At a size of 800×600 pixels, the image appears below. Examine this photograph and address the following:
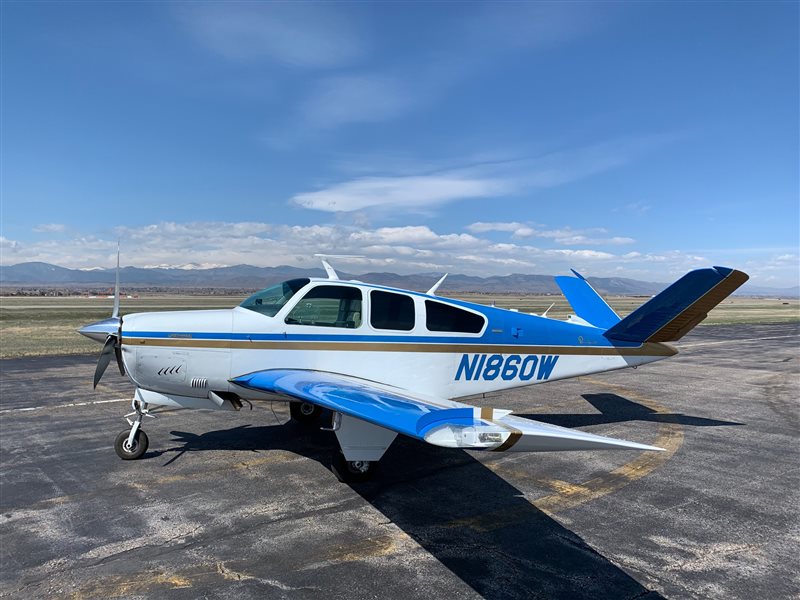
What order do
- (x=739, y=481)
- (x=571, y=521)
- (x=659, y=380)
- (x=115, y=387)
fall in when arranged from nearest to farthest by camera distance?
(x=571, y=521) < (x=739, y=481) < (x=115, y=387) < (x=659, y=380)

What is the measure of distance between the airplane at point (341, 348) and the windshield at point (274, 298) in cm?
2

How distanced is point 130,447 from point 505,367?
19.4ft

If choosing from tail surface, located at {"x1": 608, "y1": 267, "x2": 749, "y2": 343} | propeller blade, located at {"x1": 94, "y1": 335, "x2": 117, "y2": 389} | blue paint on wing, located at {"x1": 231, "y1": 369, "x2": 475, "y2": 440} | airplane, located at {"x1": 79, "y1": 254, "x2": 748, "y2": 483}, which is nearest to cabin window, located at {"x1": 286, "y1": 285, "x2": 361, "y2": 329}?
airplane, located at {"x1": 79, "y1": 254, "x2": 748, "y2": 483}

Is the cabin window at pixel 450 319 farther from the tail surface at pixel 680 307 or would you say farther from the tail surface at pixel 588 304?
the tail surface at pixel 588 304

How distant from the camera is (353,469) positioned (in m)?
6.60

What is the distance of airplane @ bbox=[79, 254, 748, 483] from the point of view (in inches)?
272

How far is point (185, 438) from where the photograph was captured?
866 centimetres

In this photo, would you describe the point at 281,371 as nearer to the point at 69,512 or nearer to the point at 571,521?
the point at 69,512

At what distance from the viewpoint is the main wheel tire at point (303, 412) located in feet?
30.8

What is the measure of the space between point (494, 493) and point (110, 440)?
646cm

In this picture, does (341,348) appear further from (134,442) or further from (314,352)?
(134,442)

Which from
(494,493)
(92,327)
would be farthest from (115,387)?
(494,493)

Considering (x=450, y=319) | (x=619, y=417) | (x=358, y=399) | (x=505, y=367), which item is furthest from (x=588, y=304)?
(x=358, y=399)

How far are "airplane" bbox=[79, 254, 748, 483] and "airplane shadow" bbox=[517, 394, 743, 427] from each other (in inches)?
83.7
